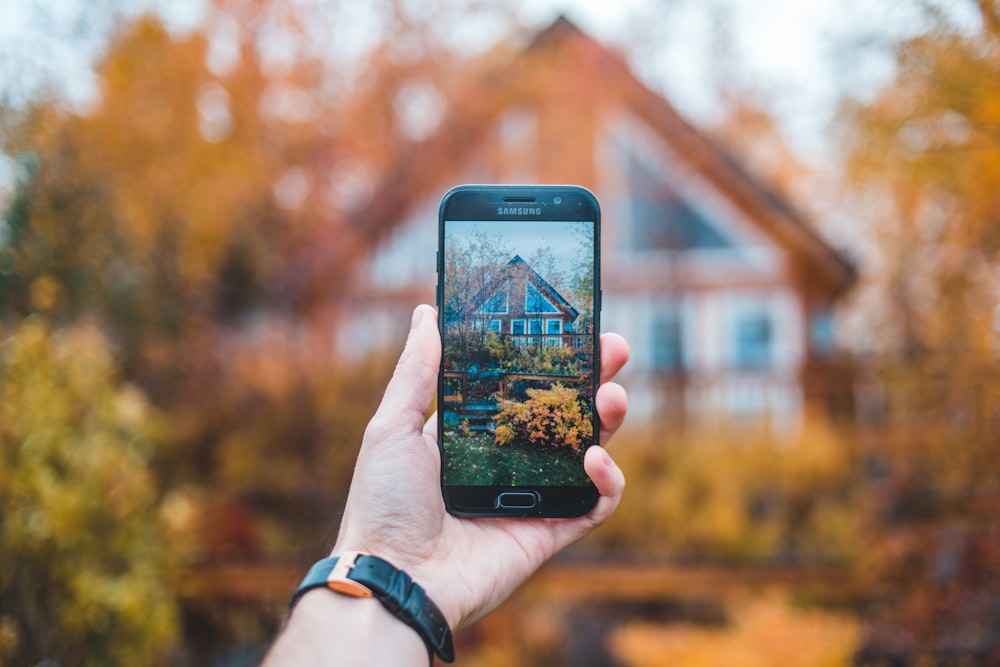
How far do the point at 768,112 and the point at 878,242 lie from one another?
2.22m

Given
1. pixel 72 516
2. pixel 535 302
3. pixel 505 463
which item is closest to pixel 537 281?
pixel 535 302

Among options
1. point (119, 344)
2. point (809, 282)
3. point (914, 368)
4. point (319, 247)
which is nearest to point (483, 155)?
point (319, 247)

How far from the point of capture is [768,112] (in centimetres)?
640

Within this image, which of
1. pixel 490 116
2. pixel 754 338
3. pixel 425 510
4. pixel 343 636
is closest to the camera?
pixel 343 636

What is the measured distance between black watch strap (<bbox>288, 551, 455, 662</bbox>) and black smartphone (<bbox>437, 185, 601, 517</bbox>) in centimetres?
33

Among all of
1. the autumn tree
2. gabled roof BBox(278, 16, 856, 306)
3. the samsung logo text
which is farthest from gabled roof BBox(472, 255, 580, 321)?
gabled roof BBox(278, 16, 856, 306)

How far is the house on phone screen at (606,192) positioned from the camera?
650 cm

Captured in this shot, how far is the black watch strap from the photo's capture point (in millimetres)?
1476

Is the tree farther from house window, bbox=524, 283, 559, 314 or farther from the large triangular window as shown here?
the large triangular window

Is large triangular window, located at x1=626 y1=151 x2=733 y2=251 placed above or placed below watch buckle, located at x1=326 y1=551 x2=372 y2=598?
above

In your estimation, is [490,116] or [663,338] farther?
[663,338]

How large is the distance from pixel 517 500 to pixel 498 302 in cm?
46

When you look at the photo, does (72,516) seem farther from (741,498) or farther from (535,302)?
(741,498)

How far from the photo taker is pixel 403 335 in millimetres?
6344
